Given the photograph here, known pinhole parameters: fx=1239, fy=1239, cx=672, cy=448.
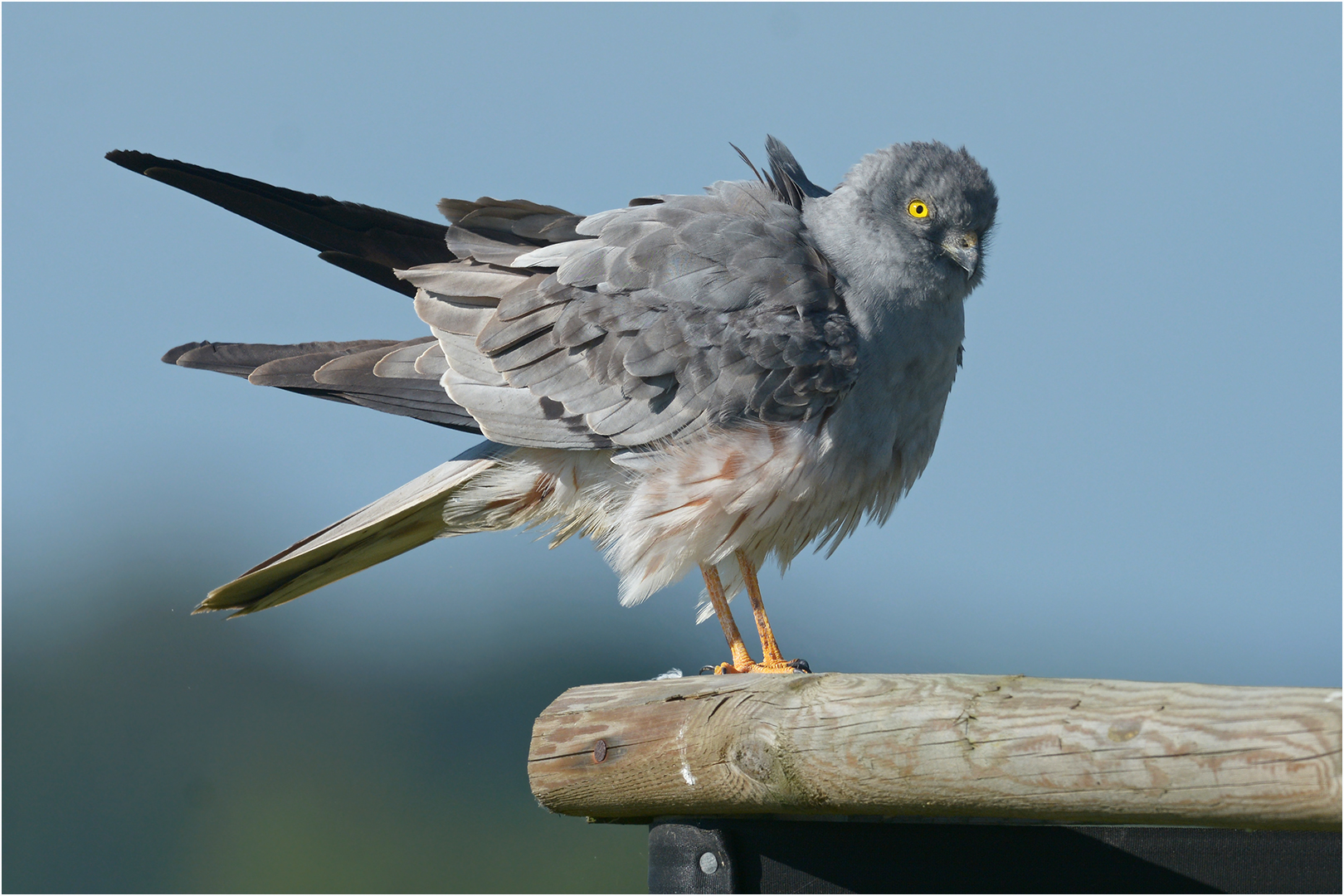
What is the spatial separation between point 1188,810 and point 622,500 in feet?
7.77

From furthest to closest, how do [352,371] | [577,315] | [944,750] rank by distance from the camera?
1. [352,371]
2. [577,315]
3. [944,750]

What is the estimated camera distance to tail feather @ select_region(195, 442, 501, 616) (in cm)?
427

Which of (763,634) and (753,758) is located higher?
(763,634)

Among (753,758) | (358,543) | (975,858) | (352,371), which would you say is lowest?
(975,858)

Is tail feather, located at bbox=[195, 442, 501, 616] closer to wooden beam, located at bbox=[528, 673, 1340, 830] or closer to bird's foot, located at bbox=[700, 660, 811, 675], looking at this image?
bird's foot, located at bbox=[700, 660, 811, 675]

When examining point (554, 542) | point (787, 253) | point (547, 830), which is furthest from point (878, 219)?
point (547, 830)

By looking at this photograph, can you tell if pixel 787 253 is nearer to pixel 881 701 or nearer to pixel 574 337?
pixel 574 337

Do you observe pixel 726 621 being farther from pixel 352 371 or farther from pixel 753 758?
pixel 352 371

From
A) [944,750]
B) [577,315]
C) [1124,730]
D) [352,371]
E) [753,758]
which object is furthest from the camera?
[352,371]

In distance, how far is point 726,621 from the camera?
14.3ft

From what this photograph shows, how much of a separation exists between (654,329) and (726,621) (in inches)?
42.3

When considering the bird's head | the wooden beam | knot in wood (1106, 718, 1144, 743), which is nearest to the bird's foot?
the wooden beam

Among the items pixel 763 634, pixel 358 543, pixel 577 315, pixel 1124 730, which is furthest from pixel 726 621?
pixel 1124 730

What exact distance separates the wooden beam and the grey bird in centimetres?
95
